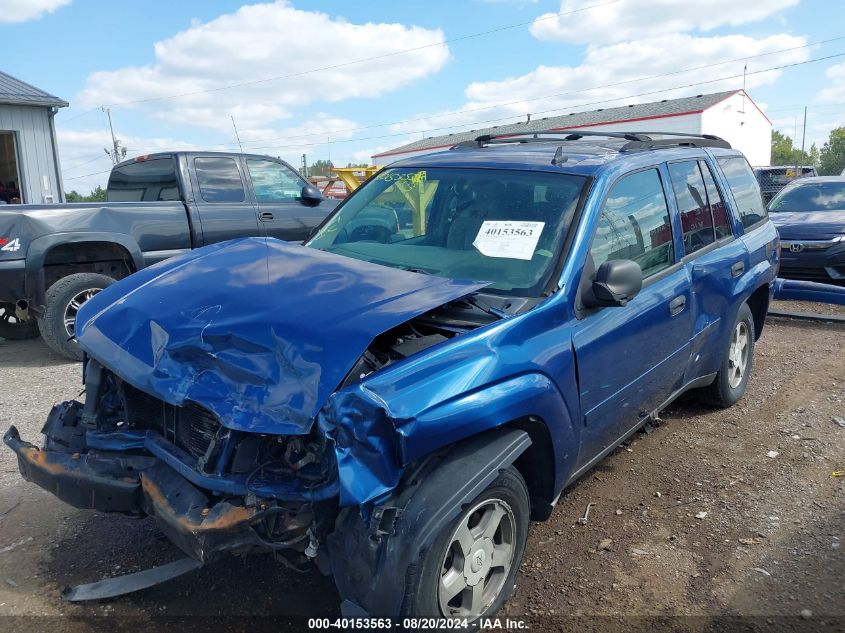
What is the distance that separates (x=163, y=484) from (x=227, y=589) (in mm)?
711

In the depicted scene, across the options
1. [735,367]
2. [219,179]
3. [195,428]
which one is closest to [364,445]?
[195,428]

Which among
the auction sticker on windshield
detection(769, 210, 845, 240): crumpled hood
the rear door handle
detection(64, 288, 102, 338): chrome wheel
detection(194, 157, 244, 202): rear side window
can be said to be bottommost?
detection(64, 288, 102, 338): chrome wheel

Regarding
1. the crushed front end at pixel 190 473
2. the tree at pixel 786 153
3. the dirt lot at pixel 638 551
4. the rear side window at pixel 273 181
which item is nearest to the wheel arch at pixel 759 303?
the dirt lot at pixel 638 551

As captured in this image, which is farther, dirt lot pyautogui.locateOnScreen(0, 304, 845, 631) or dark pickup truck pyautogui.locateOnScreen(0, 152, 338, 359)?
dark pickup truck pyautogui.locateOnScreen(0, 152, 338, 359)

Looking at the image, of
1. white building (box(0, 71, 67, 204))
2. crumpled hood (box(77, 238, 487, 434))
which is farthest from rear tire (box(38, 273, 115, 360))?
white building (box(0, 71, 67, 204))

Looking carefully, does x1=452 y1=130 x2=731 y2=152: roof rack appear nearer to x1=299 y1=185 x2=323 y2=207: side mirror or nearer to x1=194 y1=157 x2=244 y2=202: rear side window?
x1=299 y1=185 x2=323 y2=207: side mirror

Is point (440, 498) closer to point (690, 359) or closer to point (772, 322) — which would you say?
point (690, 359)

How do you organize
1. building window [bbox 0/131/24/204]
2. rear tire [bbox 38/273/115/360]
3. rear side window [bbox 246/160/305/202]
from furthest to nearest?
building window [bbox 0/131/24/204], rear side window [bbox 246/160/305/202], rear tire [bbox 38/273/115/360]

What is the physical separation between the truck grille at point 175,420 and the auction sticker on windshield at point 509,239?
153cm

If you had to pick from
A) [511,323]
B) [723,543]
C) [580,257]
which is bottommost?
[723,543]

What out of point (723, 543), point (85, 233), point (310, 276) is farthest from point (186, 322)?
point (85, 233)

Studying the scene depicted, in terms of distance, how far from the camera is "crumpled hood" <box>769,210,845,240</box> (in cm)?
893

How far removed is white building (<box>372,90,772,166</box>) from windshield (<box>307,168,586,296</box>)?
32.2 m

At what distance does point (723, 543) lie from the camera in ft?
11.3
